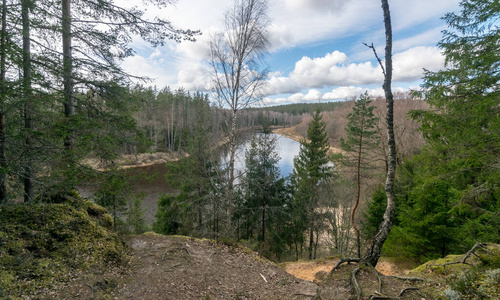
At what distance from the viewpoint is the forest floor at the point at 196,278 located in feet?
11.5

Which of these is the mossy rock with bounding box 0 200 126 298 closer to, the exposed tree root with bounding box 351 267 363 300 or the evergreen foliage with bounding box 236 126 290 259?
the exposed tree root with bounding box 351 267 363 300

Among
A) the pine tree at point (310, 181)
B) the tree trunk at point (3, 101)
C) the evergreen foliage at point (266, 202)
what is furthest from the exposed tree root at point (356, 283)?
the pine tree at point (310, 181)

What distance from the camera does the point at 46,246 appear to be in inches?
147

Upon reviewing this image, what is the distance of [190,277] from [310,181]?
11.5 m

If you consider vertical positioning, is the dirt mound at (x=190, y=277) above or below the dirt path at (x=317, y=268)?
above

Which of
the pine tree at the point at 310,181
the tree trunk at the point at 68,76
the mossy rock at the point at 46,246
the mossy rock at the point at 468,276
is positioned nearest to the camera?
the mossy rock at the point at 468,276

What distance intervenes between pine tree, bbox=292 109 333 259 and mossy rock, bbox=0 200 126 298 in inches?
417

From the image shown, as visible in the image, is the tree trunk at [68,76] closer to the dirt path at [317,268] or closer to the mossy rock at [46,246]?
the mossy rock at [46,246]

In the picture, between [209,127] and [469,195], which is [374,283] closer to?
[469,195]

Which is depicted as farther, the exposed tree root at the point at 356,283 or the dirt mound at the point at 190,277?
the dirt mound at the point at 190,277

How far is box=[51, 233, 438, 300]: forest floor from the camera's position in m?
3.50

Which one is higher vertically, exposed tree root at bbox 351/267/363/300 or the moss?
the moss

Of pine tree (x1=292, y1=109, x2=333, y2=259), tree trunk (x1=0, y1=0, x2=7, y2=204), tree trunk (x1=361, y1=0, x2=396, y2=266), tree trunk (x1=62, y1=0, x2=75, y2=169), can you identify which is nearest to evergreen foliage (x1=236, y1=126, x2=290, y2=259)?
pine tree (x1=292, y1=109, x2=333, y2=259)

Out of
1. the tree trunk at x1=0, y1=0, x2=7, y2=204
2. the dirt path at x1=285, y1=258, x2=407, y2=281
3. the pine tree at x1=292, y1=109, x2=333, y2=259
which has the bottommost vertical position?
the dirt path at x1=285, y1=258, x2=407, y2=281
